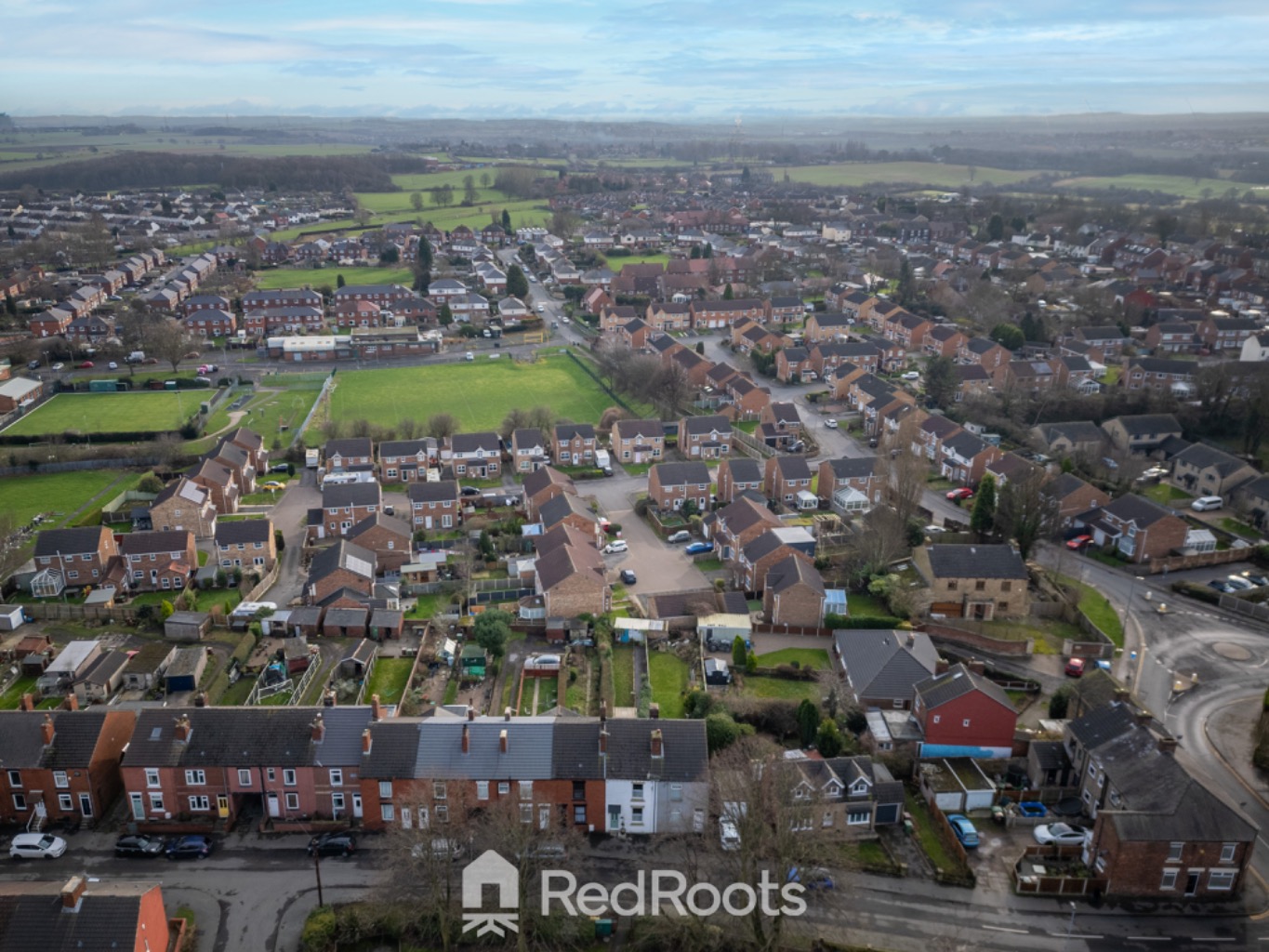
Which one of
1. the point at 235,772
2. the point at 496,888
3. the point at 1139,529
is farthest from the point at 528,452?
the point at 496,888

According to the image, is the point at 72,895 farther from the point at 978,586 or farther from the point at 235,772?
the point at 978,586

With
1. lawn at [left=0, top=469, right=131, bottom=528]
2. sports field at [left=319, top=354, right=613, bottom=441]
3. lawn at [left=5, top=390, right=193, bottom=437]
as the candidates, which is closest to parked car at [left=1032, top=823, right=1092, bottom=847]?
sports field at [left=319, top=354, right=613, bottom=441]

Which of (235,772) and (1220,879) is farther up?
(235,772)

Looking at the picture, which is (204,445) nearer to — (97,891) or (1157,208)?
(97,891)

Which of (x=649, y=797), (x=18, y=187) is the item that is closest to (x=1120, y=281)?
(x=649, y=797)

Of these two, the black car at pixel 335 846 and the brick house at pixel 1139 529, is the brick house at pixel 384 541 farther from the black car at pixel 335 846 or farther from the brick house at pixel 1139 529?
the brick house at pixel 1139 529

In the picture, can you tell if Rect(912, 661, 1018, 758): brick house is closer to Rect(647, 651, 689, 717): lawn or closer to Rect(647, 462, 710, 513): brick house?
Rect(647, 651, 689, 717): lawn
